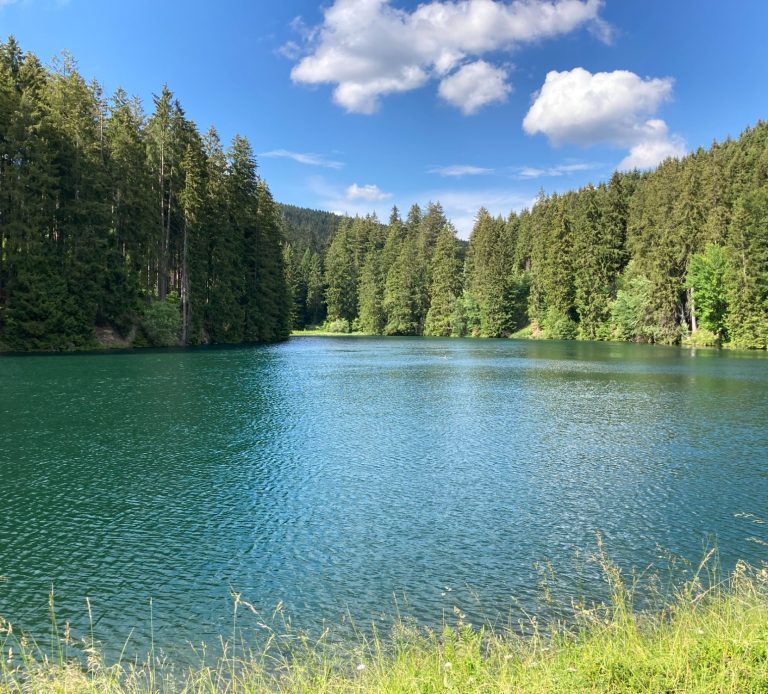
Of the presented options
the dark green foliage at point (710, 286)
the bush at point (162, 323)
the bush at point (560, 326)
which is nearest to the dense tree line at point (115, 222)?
the bush at point (162, 323)

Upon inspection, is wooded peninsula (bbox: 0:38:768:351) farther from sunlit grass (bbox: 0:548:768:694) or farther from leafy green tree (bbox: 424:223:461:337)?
sunlit grass (bbox: 0:548:768:694)

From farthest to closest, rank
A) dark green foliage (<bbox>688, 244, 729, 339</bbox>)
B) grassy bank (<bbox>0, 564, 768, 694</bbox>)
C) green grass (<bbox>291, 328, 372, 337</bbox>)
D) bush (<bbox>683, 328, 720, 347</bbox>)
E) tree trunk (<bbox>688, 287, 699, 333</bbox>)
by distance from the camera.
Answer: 1. green grass (<bbox>291, 328, 372, 337</bbox>)
2. tree trunk (<bbox>688, 287, 699, 333</bbox>)
3. bush (<bbox>683, 328, 720, 347</bbox>)
4. dark green foliage (<bbox>688, 244, 729, 339</bbox>)
5. grassy bank (<bbox>0, 564, 768, 694</bbox>)

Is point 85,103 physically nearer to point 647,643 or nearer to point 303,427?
point 303,427

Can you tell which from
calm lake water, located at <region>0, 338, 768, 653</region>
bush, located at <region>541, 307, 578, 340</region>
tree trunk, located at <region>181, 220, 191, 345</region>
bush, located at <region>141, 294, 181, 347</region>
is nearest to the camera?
calm lake water, located at <region>0, 338, 768, 653</region>

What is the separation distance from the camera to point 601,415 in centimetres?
2662

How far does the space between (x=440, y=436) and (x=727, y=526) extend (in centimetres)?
1108

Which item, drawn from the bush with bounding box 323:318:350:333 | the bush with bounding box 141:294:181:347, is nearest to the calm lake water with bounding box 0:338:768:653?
the bush with bounding box 141:294:181:347

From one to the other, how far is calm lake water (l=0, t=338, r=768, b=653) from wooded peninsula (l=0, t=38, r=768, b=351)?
82.6 ft

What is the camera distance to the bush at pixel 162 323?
62312 millimetres

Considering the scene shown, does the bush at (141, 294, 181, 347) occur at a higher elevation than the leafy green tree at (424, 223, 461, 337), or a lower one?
lower

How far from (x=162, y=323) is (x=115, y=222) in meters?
11.0

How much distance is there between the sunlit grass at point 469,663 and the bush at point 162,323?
57.6 meters

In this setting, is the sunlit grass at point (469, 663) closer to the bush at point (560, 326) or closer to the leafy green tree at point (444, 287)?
the bush at point (560, 326)

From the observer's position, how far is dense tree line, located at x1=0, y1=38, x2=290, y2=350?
164ft
